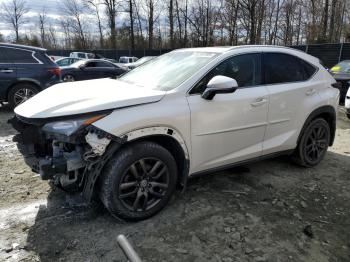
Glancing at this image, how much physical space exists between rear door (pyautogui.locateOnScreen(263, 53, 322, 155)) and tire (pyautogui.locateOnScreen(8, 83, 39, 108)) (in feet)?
20.9

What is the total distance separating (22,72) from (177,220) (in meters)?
6.74

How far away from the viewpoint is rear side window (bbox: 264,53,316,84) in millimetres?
4164

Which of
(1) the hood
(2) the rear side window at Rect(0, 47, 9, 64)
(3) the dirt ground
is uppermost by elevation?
(2) the rear side window at Rect(0, 47, 9, 64)

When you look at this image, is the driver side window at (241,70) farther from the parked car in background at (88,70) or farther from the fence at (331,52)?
the fence at (331,52)

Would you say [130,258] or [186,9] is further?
[186,9]

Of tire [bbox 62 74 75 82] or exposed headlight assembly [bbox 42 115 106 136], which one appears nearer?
exposed headlight assembly [bbox 42 115 106 136]

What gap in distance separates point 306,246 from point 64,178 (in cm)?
228

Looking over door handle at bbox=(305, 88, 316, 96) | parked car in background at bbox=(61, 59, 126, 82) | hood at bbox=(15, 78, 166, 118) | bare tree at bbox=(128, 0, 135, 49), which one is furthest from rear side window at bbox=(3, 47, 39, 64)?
bare tree at bbox=(128, 0, 135, 49)

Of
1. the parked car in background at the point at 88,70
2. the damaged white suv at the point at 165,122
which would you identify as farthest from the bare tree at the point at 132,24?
the damaged white suv at the point at 165,122

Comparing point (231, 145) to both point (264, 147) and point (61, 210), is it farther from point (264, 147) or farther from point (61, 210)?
point (61, 210)

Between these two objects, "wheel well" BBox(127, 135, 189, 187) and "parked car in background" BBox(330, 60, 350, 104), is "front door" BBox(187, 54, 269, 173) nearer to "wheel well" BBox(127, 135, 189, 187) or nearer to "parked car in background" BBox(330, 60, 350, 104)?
"wheel well" BBox(127, 135, 189, 187)

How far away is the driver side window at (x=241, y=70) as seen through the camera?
3600mm

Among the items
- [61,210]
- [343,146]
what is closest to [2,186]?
[61,210]

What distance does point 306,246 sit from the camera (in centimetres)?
304
